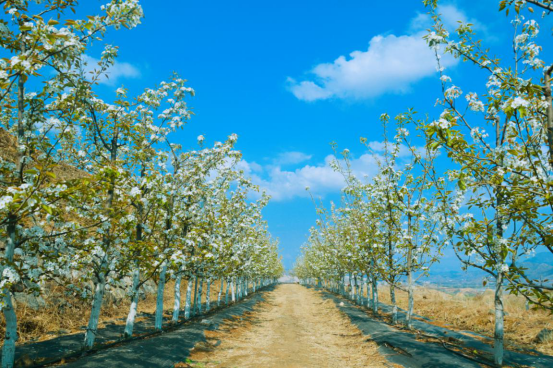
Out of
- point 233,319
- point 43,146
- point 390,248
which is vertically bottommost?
point 233,319

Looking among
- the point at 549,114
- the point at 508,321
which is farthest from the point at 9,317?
the point at 508,321

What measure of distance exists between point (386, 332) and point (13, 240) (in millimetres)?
16815

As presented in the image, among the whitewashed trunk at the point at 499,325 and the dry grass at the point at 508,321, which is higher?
the whitewashed trunk at the point at 499,325

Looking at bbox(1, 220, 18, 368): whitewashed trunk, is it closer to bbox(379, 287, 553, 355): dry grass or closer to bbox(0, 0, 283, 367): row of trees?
bbox(0, 0, 283, 367): row of trees

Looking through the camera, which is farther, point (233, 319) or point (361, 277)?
point (361, 277)

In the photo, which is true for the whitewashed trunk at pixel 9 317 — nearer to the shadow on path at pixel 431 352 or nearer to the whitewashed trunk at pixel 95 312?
the whitewashed trunk at pixel 95 312

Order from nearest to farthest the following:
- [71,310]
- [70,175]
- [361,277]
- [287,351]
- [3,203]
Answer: [3,203]
[287,351]
[71,310]
[361,277]
[70,175]

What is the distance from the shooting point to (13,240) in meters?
6.71

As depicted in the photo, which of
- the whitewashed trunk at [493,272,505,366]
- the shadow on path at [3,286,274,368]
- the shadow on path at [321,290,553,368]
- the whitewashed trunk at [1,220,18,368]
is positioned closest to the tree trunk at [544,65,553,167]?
the whitewashed trunk at [493,272,505,366]

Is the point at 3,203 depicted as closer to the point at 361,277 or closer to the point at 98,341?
the point at 98,341

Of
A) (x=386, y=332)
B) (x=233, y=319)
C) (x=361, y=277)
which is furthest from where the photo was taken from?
(x=361, y=277)

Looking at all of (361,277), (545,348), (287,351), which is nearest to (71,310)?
(287,351)

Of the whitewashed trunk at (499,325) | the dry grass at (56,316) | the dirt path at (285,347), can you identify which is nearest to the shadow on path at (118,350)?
the dirt path at (285,347)

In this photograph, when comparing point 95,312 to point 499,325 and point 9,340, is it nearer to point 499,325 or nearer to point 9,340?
point 9,340
